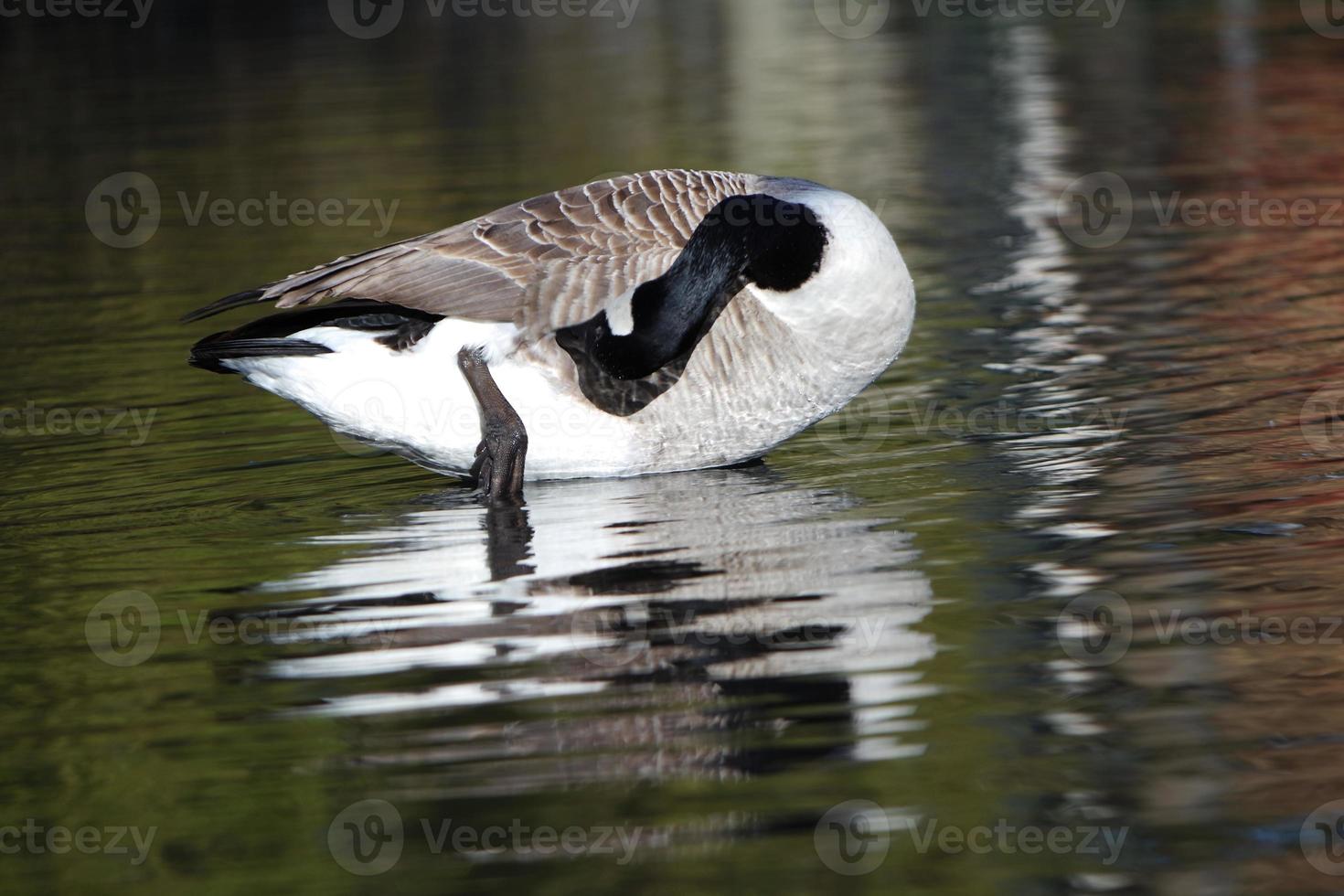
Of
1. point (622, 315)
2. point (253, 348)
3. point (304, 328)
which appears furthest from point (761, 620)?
point (304, 328)

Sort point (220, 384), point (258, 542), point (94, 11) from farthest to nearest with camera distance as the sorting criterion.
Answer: point (94, 11)
point (220, 384)
point (258, 542)

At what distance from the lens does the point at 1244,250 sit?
14375mm

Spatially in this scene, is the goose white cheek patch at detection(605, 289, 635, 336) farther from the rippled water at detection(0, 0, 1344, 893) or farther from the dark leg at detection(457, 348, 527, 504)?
the rippled water at detection(0, 0, 1344, 893)

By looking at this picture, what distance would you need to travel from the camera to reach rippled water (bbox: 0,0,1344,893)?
16.3 feet

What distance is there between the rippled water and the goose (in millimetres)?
371

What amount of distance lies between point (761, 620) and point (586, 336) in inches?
82.3

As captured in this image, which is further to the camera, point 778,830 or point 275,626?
point 275,626

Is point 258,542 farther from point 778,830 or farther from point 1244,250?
point 1244,250

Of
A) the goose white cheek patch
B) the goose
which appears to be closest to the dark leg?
the goose

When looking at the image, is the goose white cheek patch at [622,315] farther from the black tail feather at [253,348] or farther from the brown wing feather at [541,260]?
the black tail feather at [253,348]

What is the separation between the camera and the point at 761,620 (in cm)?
659

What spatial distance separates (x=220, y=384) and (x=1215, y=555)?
7741 millimetres

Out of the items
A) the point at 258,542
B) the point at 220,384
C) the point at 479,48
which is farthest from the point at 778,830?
the point at 479,48

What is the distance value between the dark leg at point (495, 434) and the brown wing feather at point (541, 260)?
24 cm
